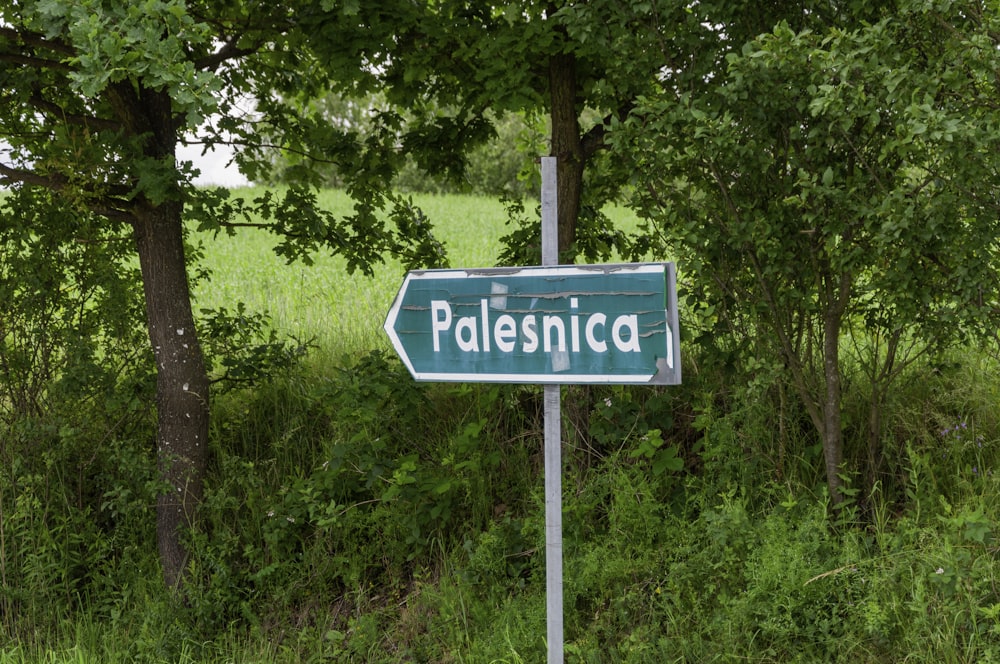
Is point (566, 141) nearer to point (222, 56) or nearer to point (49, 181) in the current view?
point (222, 56)

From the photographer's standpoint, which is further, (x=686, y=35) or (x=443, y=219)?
(x=443, y=219)

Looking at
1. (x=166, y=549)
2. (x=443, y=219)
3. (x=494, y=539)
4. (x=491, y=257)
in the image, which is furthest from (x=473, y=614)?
(x=443, y=219)

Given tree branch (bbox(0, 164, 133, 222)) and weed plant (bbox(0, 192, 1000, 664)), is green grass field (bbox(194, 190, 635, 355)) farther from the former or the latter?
weed plant (bbox(0, 192, 1000, 664))

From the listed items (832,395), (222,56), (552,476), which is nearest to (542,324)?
(552,476)

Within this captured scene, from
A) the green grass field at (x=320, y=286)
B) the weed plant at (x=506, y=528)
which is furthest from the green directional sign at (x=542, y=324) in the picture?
the green grass field at (x=320, y=286)

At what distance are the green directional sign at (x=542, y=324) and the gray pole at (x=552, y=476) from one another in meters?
0.13

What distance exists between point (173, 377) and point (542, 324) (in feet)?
10.8

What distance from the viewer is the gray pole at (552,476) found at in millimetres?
2637

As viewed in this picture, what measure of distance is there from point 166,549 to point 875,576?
12.3 feet

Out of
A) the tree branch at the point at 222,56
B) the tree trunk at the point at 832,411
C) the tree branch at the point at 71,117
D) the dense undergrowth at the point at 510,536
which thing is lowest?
the dense undergrowth at the point at 510,536

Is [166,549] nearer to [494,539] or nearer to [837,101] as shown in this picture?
[494,539]

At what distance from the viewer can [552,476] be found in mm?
2670

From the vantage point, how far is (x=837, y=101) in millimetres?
3113

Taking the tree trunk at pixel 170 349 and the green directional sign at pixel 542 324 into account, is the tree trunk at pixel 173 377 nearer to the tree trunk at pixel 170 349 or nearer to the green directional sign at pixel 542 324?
the tree trunk at pixel 170 349
